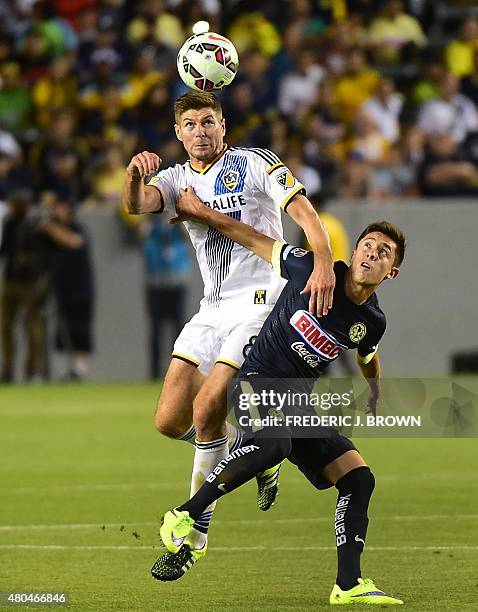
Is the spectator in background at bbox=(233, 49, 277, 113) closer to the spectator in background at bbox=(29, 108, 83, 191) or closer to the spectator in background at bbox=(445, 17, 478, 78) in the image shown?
the spectator in background at bbox=(29, 108, 83, 191)

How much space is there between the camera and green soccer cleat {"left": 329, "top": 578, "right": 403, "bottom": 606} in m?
6.58

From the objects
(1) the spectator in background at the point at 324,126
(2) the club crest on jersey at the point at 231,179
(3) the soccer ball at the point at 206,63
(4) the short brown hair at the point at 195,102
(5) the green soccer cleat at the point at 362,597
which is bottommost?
(5) the green soccer cleat at the point at 362,597

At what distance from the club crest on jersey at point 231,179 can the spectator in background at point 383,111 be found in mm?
12879

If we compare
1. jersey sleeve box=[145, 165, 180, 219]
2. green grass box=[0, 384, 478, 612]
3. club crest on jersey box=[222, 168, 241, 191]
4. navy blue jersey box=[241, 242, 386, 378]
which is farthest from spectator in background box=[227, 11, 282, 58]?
navy blue jersey box=[241, 242, 386, 378]

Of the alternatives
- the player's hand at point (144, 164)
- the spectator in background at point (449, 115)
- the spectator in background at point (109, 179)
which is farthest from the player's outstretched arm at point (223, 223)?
the spectator in background at point (449, 115)

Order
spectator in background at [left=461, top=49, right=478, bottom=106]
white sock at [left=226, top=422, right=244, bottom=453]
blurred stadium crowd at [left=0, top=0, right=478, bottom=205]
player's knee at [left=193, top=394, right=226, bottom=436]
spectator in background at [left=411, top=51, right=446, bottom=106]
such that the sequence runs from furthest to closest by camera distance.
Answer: spectator in background at [left=461, top=49, right=478, bottom=106] < spectator in background at [left=411, top=51, right=446, bottom=106] < blurred stadium crowd at [left=0, top=0, right=478, bottom=205] < white sock at [left=226, top=422, right=244, bottom=453] < player's knee at [left=193, top=394, right=226, bottom=436]

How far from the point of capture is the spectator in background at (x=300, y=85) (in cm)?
2102

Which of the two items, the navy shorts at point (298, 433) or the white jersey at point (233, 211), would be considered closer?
the navy shorts at point (298, 433)

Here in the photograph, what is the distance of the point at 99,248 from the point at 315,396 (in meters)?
13.6

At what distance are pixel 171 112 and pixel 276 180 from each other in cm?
1242

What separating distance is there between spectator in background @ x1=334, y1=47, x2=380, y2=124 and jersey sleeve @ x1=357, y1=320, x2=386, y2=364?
46.5ft

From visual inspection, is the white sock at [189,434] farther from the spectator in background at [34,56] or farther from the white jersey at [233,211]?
the spectator in background at [34,56]

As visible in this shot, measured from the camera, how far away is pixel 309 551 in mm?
8266

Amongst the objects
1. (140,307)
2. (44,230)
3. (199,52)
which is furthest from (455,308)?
(199,52)
